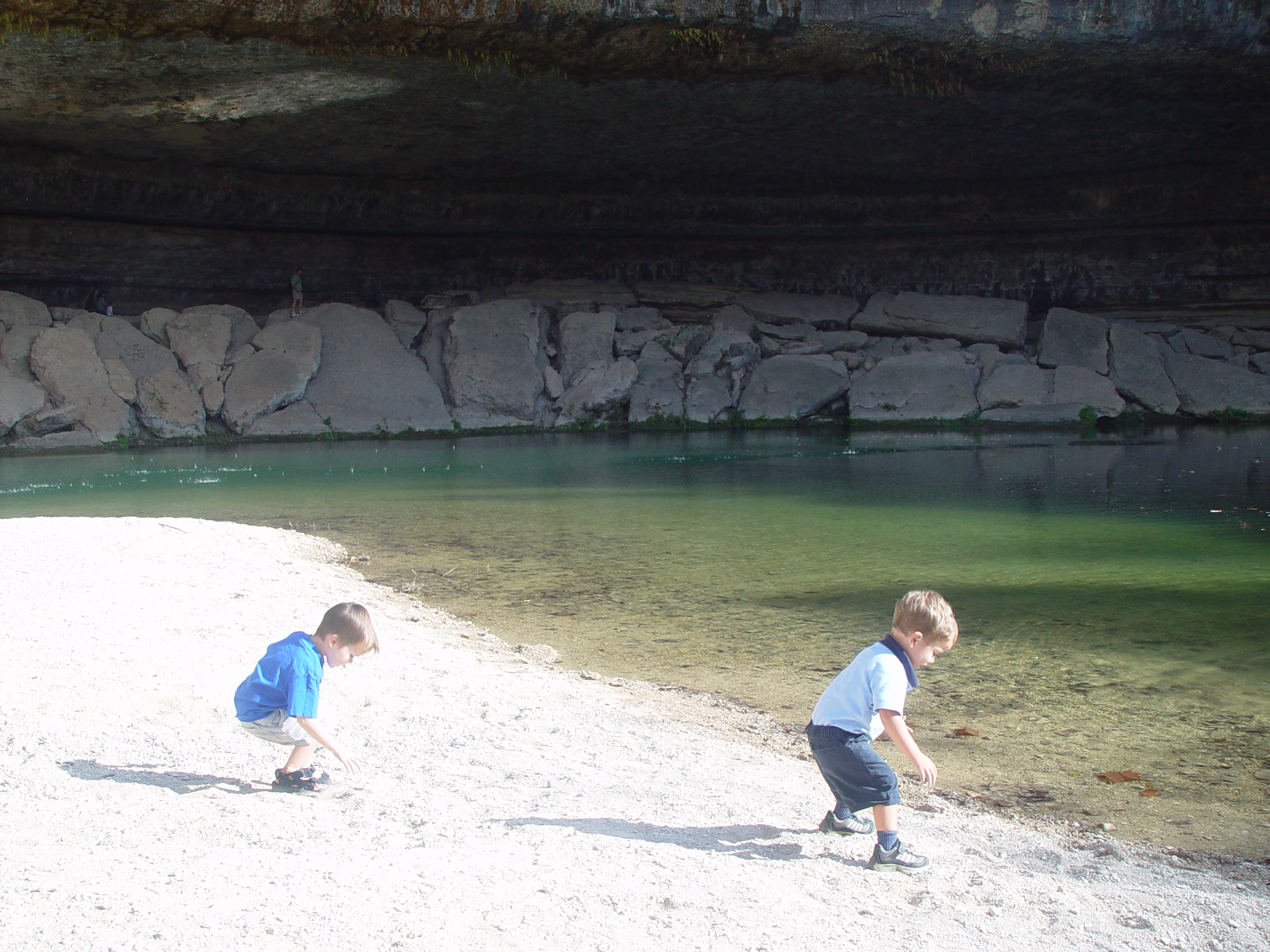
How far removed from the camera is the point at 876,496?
10.6 metres

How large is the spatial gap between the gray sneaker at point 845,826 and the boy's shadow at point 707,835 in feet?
0.16

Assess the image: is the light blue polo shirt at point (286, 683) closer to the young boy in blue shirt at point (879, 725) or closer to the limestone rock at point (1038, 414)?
the young boy in blue shirt at point (879, 725)

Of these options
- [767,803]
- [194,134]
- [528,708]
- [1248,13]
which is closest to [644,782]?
[767,803]

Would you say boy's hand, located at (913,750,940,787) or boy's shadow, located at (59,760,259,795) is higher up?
boy's hand, located at (913,750,940,787)

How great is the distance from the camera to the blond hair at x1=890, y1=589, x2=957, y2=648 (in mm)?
2783

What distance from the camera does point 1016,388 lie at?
19.8 meters

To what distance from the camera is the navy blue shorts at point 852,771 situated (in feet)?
9.34

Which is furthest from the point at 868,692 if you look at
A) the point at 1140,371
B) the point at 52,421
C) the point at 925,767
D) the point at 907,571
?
the point at 1140,371

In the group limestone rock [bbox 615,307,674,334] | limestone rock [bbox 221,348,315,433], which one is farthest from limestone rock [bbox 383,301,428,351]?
limestone rock [bbox 615,307,674,334]

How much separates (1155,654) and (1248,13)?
13.8 meters

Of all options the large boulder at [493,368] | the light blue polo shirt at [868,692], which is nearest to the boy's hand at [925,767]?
the light blue polo shirt at [868,692]

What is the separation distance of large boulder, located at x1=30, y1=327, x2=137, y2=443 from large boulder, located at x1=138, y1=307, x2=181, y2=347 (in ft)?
4.81

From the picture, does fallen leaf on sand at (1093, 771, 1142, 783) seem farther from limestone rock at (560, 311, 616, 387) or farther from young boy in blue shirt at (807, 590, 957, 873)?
limestone rock at (560, 311, 616, 387)

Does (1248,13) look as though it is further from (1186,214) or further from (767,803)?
(767,803)
